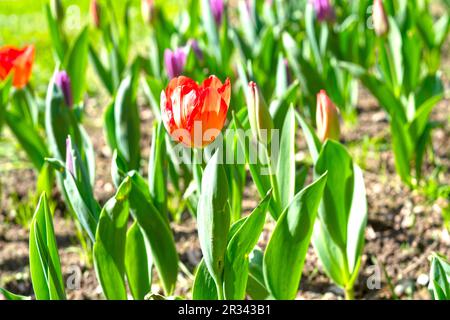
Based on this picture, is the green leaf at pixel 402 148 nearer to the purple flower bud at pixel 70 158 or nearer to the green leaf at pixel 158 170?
the green leaf at pixel 158 170

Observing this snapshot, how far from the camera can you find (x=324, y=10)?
2842mm

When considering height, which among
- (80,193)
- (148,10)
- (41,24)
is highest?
(41,24)

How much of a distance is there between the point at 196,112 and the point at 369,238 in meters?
1.03

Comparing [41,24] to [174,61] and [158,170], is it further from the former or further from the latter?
[158,170]

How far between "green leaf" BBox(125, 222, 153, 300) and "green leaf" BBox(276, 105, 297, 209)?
14.1 inches

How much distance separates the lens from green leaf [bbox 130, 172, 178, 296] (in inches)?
70.7

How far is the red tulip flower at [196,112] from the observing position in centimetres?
149

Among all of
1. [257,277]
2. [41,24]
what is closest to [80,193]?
[257,277]

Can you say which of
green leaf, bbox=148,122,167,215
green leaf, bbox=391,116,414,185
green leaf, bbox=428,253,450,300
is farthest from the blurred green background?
green leaf, bbox=428,253,450,300

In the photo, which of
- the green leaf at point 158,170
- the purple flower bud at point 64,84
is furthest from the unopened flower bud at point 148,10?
the green leaf at point 158,170

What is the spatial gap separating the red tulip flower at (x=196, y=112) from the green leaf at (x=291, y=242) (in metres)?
0.23

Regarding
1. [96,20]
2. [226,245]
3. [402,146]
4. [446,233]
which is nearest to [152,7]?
[96,20]

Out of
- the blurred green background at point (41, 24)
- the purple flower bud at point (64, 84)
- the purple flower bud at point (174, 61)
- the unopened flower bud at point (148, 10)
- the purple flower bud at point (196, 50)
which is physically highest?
the blurred green background at point (41, 24)

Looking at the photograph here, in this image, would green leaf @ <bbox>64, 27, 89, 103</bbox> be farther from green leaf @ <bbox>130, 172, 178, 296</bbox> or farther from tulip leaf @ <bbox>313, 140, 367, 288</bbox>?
tulip leaf @ <bbox>313, 140, 367, 288</bbox>
